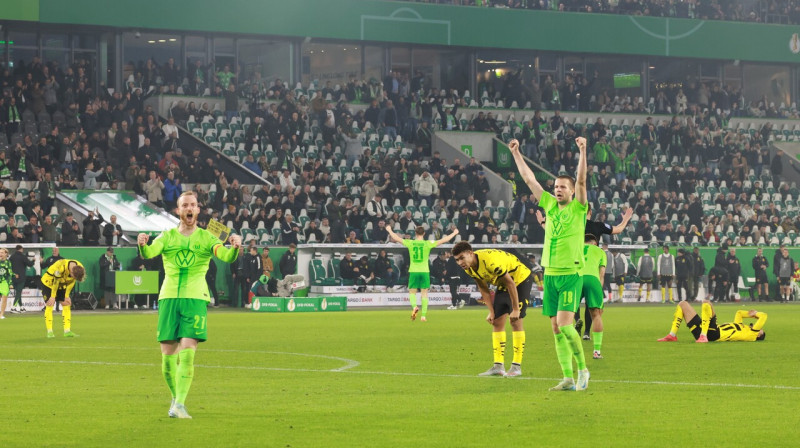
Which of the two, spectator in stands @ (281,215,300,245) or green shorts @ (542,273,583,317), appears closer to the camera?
green shorts @ (542,273,583,317)

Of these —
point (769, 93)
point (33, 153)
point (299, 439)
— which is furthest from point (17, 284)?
point (769, 93)

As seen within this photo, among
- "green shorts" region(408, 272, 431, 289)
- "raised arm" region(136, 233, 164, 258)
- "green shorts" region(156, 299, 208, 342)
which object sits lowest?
"green shorts" region(408, 272, 431, 289)

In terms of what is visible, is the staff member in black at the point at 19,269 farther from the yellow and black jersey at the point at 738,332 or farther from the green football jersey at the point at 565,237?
the green football jersey at the point at 565,237

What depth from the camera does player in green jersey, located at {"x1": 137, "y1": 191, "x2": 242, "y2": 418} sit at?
11961 mm

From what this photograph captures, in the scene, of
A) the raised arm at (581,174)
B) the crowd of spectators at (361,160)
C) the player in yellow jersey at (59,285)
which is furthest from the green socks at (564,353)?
the crowd of spectators at (361,160)

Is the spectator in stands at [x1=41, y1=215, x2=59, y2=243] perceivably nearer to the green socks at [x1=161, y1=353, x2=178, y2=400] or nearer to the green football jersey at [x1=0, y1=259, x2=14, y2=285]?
the green football jersey at [x1=0, y1=259, x2=14, y2=285]

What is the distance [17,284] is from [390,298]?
12.7 m

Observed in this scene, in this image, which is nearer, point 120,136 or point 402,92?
point 120,136

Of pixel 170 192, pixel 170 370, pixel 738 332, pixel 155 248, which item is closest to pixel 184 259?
pixel 155 248

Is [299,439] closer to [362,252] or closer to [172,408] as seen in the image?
[172,408]

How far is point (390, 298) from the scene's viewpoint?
144ft

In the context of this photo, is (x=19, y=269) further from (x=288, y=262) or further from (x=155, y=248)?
(x=155, y=248)

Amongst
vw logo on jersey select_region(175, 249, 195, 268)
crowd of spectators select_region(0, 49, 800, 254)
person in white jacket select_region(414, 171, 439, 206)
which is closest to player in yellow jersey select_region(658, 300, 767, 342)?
vw logo on jersey select_region(175, 249, 195, 268)

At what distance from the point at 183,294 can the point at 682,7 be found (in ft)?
189
